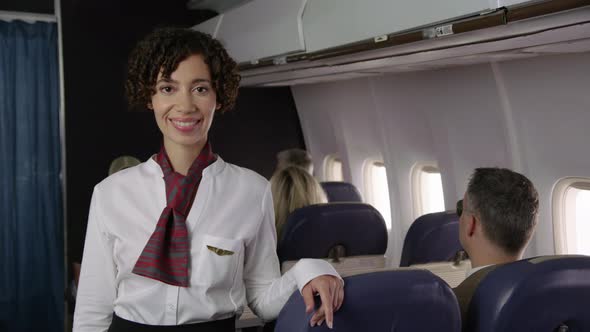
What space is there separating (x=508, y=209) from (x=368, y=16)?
4.15ft

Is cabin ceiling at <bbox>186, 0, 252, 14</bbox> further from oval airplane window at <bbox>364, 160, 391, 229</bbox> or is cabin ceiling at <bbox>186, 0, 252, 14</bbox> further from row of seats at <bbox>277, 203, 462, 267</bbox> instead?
row of seats at <bbox>277, 203, 462, 267</bbox>

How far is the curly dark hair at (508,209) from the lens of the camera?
118 inches

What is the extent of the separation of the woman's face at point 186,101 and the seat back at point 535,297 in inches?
35.5

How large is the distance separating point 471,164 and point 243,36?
6.65 ft

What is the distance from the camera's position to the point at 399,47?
12.3 ft

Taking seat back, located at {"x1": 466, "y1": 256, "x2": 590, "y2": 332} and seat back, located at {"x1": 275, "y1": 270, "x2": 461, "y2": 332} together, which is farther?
seat back, located at {"x1": 466, "y1": 256, "x2": 590, "y2": 332}

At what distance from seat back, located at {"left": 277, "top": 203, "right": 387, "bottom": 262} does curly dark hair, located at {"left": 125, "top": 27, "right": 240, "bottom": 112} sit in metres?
2.28

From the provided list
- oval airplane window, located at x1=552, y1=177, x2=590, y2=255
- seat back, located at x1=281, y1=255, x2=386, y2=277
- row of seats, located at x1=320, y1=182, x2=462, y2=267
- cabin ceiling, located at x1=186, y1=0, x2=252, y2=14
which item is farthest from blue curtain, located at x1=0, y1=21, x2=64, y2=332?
oval airplane window, located at x1=552, y1=177, x2=590, y2=255

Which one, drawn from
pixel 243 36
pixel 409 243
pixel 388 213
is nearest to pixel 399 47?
pixel 409 243

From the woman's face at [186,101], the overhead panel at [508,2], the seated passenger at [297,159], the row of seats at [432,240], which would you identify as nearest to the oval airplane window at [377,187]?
the seated passenger at [297,159]

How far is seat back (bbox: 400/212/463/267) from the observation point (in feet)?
13.3

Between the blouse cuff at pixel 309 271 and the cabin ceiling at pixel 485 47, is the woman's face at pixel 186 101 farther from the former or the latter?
the cabin ceiling at pixel 485 47

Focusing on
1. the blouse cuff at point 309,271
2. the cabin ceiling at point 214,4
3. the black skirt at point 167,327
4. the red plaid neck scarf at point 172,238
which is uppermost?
the cabin ceiling at point 214,4

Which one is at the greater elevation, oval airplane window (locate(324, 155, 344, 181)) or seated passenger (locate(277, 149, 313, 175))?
seated passenger (locate(277, 149, 313, 175))
